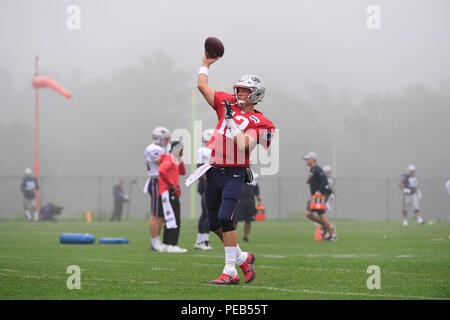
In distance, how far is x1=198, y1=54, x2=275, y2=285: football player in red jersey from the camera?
26.2 feet

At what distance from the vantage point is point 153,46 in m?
70.2

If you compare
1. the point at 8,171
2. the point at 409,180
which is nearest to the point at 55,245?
the point at 409,180

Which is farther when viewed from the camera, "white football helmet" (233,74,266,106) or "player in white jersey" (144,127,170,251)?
"player in white jersey" (144,127,170,251)

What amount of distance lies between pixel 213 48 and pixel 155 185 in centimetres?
644

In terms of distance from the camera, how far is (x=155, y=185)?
46.8 feet

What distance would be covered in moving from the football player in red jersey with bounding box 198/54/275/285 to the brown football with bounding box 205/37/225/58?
58 millimetres

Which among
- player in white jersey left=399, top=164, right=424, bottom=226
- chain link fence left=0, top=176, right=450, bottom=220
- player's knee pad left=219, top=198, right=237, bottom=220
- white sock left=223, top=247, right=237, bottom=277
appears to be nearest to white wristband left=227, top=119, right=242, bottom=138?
player's knee pad left=219, top=198, right=237, bottom=220

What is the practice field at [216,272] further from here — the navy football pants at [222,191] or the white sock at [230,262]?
the navy football pants at [222,191]

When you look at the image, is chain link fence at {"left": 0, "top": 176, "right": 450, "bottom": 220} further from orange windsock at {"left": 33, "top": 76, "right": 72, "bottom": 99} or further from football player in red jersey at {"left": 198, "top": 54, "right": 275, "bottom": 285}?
football player in red jersey at {"left": 198, "top": 54, "right": 275, "bottom": 285}

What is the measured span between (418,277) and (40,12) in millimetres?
60084

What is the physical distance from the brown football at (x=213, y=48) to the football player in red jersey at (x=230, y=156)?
0.19 ft

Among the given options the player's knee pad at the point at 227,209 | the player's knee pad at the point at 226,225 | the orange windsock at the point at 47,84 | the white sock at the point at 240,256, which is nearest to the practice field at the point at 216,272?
the white sock at the point at 240,256

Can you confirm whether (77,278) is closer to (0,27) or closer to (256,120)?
(256,120)

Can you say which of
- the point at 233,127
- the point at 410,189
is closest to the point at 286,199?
the point at 410,189
